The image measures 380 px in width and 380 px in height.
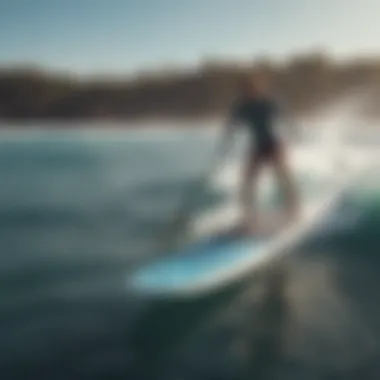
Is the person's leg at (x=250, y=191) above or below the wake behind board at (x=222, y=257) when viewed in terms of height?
above

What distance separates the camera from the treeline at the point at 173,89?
150 centimetres

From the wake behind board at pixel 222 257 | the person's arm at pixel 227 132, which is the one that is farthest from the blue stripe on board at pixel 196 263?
the person's arm at pixel 227 132

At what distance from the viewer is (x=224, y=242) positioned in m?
1.46

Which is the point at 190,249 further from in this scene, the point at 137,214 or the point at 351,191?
the point at 351,191

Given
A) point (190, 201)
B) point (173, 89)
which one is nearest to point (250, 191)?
point (190, 201)

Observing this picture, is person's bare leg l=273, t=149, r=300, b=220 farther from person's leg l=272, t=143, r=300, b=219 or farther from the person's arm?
the person's arm

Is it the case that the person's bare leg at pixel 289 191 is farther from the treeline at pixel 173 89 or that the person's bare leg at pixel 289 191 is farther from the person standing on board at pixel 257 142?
the treeline at pixel 173 89

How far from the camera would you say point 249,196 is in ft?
4.84

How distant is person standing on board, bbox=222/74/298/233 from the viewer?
4.83ft

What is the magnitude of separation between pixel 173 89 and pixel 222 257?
0.36 m

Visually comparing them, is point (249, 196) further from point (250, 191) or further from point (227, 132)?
point (227, 132)

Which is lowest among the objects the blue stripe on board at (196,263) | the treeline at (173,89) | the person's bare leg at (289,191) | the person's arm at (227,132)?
the blue stripe on board at (196,263)

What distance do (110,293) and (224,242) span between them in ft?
0.80

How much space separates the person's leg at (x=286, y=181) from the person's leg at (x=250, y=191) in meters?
0.04
